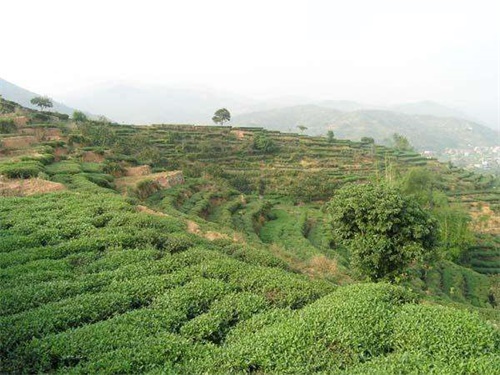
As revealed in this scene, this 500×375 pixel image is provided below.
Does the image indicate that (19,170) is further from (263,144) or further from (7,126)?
(263,144)

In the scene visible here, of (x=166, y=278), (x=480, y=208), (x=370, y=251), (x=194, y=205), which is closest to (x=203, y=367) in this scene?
(x=166, y=278)

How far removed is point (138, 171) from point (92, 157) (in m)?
5.14

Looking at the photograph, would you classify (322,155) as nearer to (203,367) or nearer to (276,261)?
(276,261)

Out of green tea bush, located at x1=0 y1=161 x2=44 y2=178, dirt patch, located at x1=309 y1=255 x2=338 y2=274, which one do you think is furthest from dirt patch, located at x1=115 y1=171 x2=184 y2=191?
dirt patch, located at x1=309 y1=255 x2=338 y2=274

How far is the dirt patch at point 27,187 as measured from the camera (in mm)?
20484

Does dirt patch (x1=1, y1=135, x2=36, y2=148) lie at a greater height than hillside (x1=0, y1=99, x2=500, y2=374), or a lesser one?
greater

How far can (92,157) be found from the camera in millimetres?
40500

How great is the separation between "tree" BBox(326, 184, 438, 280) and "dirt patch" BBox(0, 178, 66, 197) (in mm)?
15946

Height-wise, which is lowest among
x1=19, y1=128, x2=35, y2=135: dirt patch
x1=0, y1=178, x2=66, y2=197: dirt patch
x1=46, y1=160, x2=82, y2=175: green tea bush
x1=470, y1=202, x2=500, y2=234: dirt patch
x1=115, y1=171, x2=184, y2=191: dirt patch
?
x1=470, y1=202, x2=500, y2=234: dirt patch

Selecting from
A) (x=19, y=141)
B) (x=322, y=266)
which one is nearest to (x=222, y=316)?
(x=322, y=266)

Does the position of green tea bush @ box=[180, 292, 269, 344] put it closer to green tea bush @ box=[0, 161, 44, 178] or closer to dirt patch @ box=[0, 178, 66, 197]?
dirt patch @ box=[0, 178, 66, 197]

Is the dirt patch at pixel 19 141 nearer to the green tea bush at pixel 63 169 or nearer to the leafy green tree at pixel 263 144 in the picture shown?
the green tea bush at pixel 63 169

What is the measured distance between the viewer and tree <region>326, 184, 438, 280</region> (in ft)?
51.7

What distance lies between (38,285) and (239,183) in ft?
168
